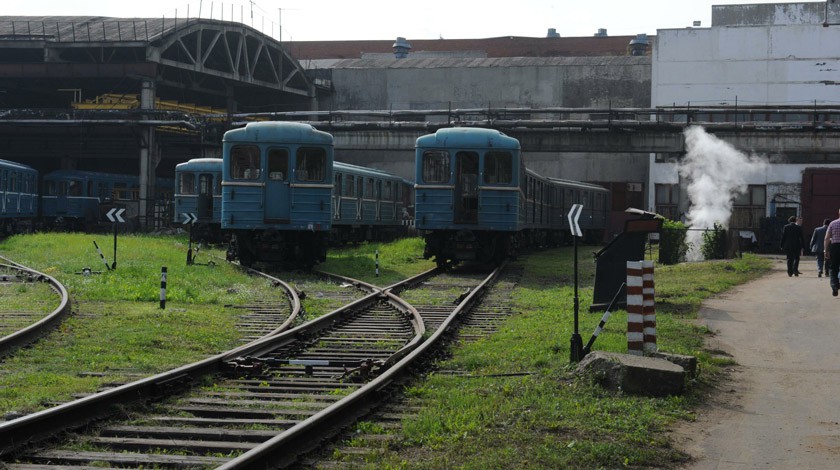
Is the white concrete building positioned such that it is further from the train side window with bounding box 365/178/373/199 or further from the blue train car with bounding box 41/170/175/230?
the blue train car with bounding box 41/170/175/230

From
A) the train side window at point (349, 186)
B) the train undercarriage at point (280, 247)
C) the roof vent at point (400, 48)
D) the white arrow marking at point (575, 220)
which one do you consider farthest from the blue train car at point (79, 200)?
the white arrow marking at point (575, 220)

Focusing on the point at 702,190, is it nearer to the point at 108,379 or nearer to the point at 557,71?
the point at 557,71

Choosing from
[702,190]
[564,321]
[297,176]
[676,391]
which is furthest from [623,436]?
[702,190]

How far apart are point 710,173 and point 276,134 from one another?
26.8m

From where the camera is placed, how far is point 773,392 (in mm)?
10289

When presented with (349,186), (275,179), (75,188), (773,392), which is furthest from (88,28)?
(773,392)

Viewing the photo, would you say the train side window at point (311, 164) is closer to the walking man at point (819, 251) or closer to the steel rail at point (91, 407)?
the walking man at point (819, 251)

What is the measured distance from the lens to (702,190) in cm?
4522

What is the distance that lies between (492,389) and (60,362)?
177 inches

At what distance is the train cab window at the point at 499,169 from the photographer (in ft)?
85.8

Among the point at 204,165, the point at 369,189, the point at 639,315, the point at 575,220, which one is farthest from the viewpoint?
the point at 369,189

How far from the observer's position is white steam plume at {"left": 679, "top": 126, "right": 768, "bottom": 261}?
42.5 metres

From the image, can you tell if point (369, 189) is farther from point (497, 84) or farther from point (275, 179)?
point (497, 84)

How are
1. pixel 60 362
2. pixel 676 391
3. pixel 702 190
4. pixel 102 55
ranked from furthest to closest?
pixel 102 55 → pixel 702 190 → pixel 60 362 → pixel 676 391
